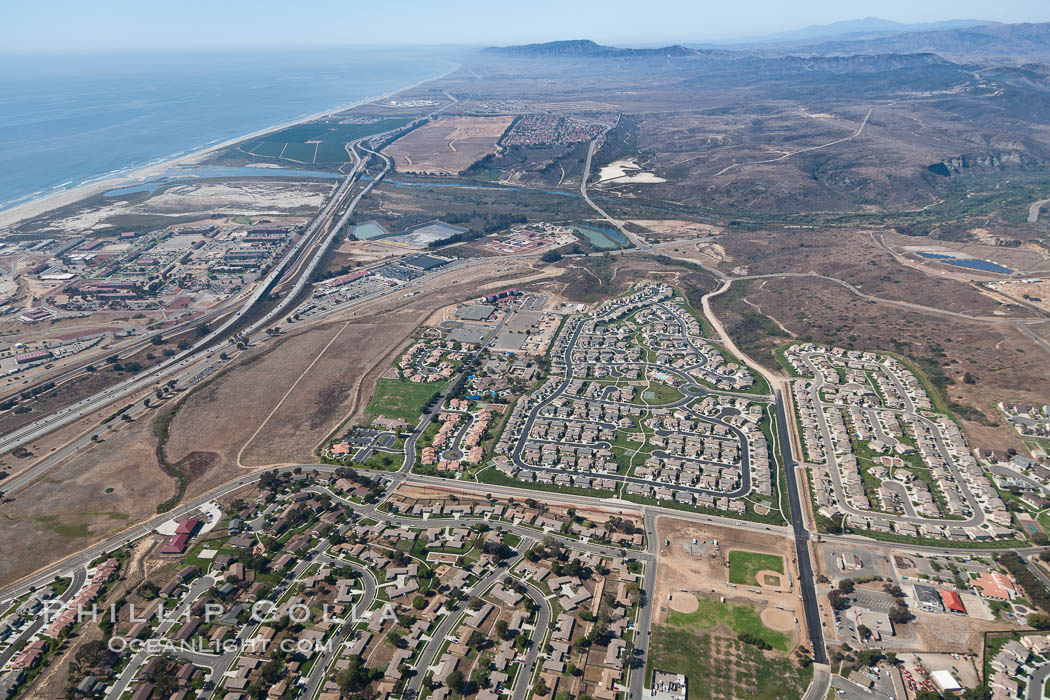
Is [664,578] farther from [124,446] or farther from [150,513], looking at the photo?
[124,446]

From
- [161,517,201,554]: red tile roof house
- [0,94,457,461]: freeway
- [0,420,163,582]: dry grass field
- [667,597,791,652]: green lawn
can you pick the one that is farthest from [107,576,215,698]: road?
[0,94,457,461]: freeway

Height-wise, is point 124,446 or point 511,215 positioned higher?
point 511,215

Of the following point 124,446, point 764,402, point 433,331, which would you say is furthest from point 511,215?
point 124,446

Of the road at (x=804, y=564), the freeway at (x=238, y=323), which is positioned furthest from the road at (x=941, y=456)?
the freeway at (x=238, y=323)

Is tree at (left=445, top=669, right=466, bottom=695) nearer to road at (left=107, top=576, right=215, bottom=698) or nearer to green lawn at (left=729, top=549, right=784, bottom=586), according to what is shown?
road at (left=107, top=576, right=215, bottom=698)

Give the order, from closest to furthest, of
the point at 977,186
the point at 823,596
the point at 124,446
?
the point at 823,596
the point at 124,446
the point at 977,186

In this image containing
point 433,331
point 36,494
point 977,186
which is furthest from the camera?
point 977,186
